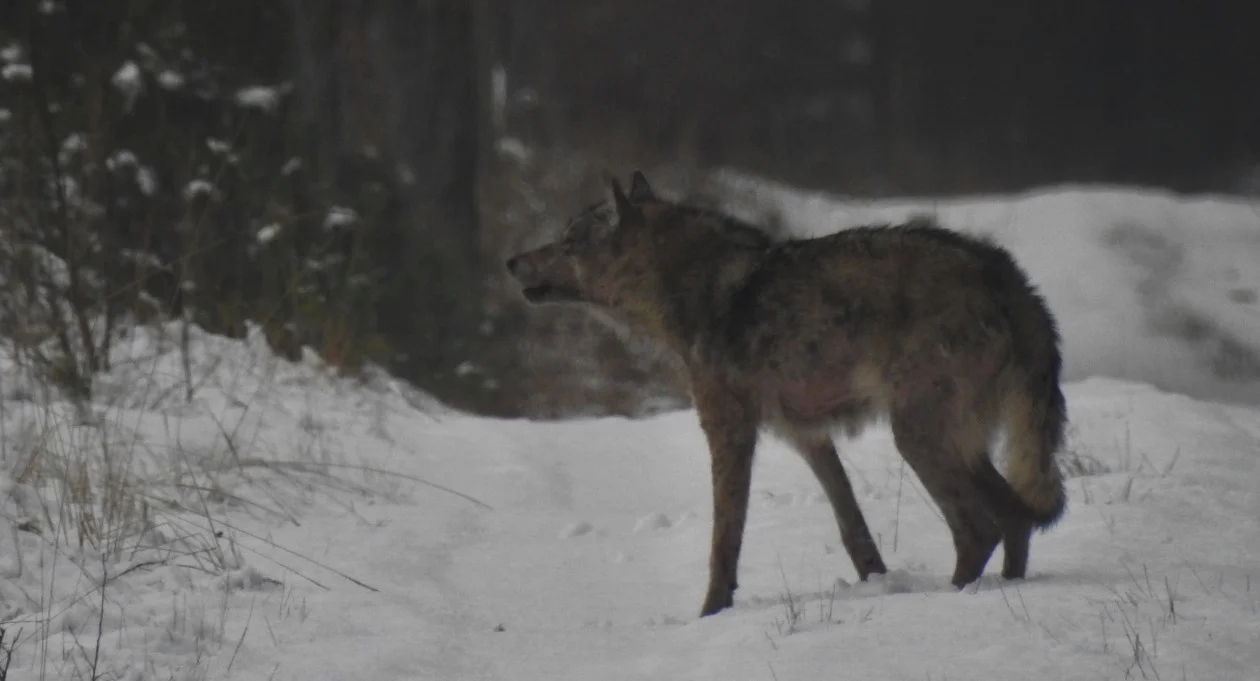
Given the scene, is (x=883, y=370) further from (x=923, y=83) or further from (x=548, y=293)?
(x=923, y=83)

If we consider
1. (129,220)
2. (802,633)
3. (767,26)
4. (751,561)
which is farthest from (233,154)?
(767,26)

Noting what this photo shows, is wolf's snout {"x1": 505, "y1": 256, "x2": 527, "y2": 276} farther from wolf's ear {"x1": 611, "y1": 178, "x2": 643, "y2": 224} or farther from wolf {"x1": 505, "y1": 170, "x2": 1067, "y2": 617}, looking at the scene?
wolf {"x1": 505, "y1": 170, "x2": 1067, "y2": 617}

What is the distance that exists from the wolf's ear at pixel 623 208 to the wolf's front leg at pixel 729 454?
3.06 feet

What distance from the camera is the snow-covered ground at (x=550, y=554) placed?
4.00 meters

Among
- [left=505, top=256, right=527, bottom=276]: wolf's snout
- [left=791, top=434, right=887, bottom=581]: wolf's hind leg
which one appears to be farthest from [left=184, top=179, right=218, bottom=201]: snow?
[left=791, top=434, right=887, bottom=581]: wolf's hind leg

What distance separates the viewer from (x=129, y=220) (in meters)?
9.59

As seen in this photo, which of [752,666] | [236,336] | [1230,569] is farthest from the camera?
[236,336]

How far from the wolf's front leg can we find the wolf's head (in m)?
0.75

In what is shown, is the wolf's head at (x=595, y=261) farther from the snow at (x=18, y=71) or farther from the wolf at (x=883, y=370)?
the snow at (x=18, y=71)

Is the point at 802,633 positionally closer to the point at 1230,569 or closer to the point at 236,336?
the point at 1230,569

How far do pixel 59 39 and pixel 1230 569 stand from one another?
7.76 m

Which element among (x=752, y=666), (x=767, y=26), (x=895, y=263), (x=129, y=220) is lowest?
(x=752, y=666)

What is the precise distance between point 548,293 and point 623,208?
51 centimetres

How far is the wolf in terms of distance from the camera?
201 inches
